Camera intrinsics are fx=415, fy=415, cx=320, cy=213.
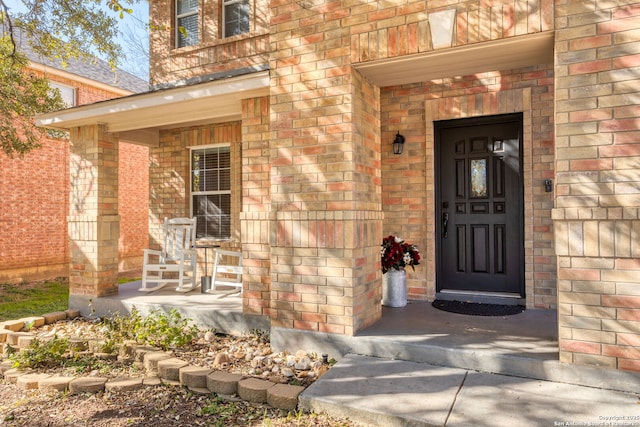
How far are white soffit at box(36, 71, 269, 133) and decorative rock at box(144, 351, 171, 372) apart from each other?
8.55ft

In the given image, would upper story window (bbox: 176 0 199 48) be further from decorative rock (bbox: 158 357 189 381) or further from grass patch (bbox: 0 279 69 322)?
decorative rock (bbox: 158 357 189 381)

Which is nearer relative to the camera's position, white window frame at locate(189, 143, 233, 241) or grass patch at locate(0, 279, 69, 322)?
grass patch at locate(0, 279, 69, 322)

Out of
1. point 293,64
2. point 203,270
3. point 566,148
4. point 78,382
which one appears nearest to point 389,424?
point 566,148

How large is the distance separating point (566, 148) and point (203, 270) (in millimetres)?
5599

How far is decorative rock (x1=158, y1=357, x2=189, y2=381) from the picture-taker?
340cm

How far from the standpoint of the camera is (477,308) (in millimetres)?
4594

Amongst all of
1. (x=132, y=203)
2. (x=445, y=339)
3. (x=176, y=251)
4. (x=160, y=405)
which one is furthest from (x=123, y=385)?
(x=132, y=203)

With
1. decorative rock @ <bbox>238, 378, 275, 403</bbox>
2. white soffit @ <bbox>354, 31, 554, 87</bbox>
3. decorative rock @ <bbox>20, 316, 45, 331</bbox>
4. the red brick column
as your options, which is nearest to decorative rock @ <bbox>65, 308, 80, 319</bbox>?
the red brick column

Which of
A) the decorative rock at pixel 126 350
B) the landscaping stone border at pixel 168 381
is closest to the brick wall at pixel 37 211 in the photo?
the decorative rock at pixel 126 350

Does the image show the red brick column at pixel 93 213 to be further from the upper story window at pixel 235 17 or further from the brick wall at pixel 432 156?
the brick wall at pixel 432 156

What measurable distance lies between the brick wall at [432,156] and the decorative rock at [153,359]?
9.73 feet

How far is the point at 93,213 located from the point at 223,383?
12.1ft

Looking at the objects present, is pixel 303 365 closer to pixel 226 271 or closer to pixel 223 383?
pixel 223 383

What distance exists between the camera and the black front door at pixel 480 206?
4.91m
